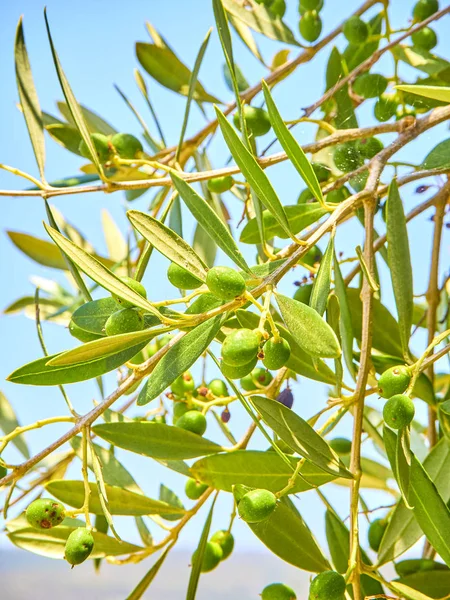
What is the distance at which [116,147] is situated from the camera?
50.1 inches

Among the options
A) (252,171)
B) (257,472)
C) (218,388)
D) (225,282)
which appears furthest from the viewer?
(218,388)

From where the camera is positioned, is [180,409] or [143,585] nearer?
[143,585]

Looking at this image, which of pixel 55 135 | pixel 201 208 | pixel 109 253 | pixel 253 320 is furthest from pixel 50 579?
pixel 201 208

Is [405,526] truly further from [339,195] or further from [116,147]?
[116,147]

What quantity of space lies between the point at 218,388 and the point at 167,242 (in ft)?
1.78

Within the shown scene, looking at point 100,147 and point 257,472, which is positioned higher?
point 100,147

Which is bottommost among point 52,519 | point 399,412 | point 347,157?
point 52,519

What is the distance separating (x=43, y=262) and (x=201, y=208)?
93cm

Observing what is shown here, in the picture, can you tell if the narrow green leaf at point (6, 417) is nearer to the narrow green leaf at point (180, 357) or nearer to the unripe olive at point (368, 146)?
the narrow green leaf at point (180, 357)

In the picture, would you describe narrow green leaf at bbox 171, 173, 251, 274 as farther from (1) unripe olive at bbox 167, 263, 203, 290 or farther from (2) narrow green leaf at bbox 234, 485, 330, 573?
(2) narrow green leaf at bbox 234, 485, 330, 573

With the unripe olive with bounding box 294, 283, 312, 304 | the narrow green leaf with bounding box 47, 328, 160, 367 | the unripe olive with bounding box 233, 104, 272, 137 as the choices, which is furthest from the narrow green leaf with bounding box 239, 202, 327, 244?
the narrow green leaf with bounding box 47, 328, 160, 367

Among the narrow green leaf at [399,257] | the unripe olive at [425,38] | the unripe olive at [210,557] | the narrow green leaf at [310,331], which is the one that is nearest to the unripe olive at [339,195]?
the narrow green leaf at [399,257]

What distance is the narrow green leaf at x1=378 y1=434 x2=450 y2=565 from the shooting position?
107cm

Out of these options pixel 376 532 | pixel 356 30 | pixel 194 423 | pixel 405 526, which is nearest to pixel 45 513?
pixel 194 423
